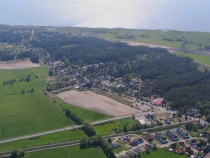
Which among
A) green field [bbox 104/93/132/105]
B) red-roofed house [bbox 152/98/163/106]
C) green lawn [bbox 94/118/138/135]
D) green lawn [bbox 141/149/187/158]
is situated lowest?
green lawn [bbox 141/149/187/158]

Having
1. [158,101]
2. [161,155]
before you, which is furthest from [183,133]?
[158,101]

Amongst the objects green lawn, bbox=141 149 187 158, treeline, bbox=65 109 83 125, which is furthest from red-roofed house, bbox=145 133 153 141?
treeline, bbox=65 109 83 125

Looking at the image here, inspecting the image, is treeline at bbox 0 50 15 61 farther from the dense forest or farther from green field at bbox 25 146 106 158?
green field at bbox 25 146 106 158

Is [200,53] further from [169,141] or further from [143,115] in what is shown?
[169,141]

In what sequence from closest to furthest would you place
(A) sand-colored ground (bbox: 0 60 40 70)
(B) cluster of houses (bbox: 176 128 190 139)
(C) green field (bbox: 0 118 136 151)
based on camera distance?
(C) green field (bbox: 0 118 136 151) < (B) cluster of houses (bbox: 176 128 190 139) < (A) sand-colored ground (bbox: 0 60 40 70)

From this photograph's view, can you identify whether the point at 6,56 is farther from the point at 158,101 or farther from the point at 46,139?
the point at 46,139

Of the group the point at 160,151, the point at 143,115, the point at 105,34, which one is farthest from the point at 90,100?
the point at 105,34
